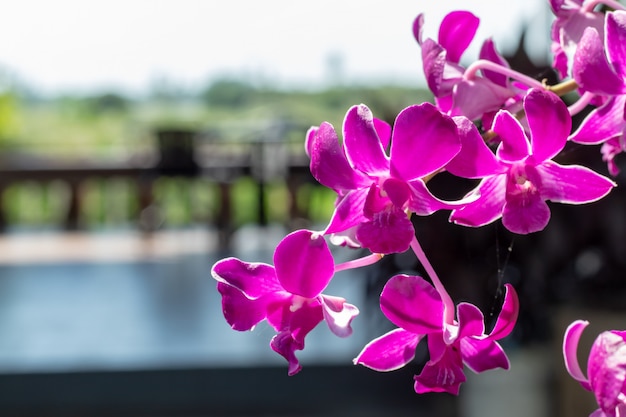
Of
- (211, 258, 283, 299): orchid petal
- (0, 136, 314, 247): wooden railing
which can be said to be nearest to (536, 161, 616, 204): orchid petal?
(211, 258, 283, 299): orchid petal

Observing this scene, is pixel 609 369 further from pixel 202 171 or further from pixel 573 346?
pixel 202 171

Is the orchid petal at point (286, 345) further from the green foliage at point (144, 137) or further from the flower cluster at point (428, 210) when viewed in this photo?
the green foliage at point (144, 137)

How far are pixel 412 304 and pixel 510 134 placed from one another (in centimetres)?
7

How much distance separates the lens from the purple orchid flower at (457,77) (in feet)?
1.13

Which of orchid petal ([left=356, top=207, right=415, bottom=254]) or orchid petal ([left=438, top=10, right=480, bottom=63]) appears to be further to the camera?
orchid petal ([left=438, top=10, right=480, bottom=63])

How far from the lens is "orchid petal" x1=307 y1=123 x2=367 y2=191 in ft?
0.94

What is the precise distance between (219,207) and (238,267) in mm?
6035

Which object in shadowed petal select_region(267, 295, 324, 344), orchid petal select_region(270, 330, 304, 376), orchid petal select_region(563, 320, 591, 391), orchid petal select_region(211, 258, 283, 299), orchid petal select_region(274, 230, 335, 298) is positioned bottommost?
orchid petal select_region(563, 320, 591, 391)

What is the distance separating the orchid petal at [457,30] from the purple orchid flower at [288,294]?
135 mm

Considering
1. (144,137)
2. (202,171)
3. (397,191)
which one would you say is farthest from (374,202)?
(144,137)

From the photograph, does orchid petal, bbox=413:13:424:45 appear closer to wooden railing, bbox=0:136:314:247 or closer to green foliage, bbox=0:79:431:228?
wooden railing, bbox=0:136:314:247

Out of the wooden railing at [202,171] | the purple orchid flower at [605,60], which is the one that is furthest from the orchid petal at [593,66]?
the wooden railing at [202,171]

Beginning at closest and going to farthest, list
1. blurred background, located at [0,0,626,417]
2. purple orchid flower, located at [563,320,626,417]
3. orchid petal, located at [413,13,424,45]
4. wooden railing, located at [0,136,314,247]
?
purple orchid flower, located at [563,320,626,417], orchid petal, located at [413,13,424,45], blurred background, located at [0,0,626,417], wooden railing, located at [0,136,314,247]

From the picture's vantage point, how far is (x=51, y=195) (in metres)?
7.31
